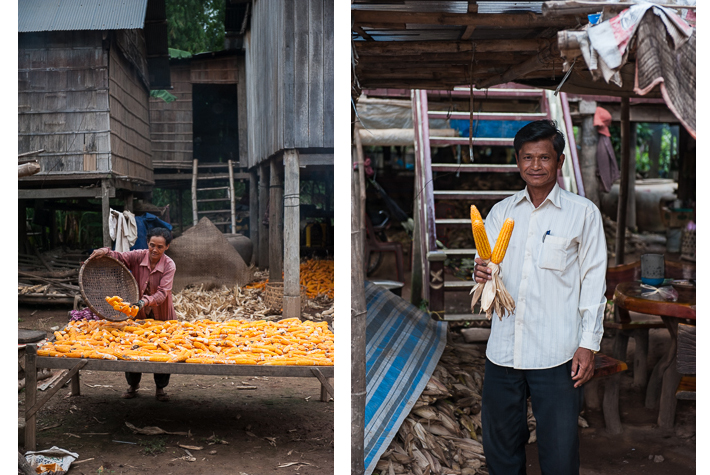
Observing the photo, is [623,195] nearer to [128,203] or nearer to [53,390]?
[128,203]

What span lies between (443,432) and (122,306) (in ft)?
7.94

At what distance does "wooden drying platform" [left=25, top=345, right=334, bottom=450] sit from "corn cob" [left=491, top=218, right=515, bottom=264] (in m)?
1.39

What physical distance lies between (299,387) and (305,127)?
168 cm

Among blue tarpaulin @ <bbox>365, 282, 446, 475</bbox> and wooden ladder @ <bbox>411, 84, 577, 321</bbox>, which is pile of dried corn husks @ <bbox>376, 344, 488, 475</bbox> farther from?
wooden ladder @ <bbox>411, 84, 577, 321</bbox>

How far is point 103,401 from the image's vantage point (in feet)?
14.4

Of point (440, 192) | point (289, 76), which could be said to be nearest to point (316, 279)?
point (289, 76)

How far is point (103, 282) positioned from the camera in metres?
4.01

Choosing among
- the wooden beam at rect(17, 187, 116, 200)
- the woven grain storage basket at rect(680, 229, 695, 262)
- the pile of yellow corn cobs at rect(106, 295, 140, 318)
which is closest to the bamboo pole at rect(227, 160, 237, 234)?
the wooden beam at rect(17, 187, 116, 200)

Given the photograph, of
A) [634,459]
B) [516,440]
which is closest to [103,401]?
[516,440]

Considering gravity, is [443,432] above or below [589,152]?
below

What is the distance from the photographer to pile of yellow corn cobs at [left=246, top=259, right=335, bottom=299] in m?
3.49

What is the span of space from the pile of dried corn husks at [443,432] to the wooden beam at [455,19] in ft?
8.46

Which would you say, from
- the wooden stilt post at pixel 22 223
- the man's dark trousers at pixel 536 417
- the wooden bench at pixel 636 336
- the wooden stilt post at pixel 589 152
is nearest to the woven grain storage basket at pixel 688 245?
the wooden stilt post at pixel 589 152
